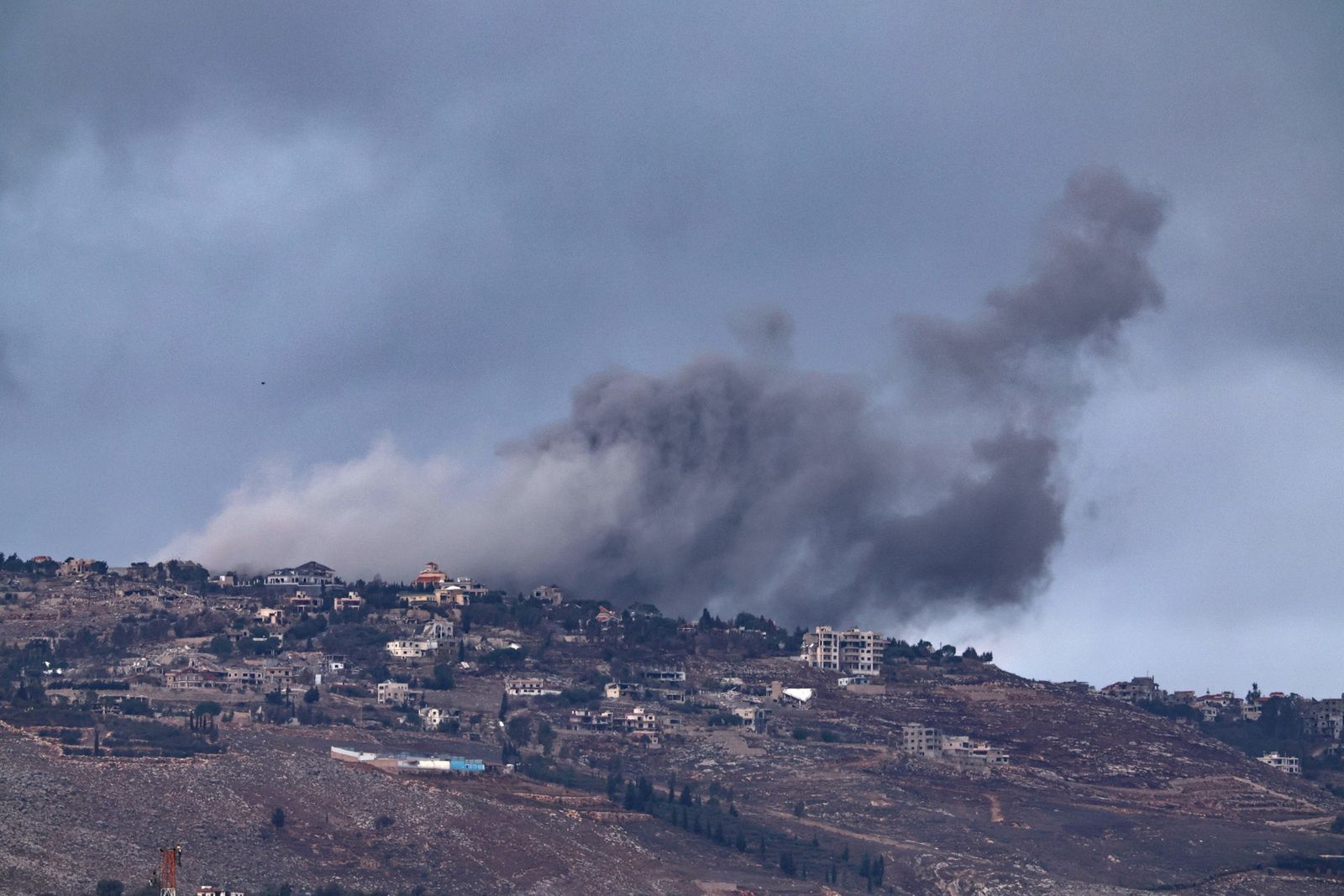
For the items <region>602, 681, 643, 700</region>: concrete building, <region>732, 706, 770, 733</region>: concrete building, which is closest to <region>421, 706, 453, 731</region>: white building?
<region>602, 681, 643, 700</region>: concrete building

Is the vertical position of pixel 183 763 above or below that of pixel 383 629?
below

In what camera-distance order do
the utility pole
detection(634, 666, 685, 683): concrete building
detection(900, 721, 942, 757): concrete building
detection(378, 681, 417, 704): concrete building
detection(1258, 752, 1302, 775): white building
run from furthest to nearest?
detection(634, 666, 685, 683): concrete building < detection(1258, 752, 1302, 775): white building < detection(378, 681, 417, 704): concrete building < detection(900, 721, 942, 757): concrete building < the utility pole

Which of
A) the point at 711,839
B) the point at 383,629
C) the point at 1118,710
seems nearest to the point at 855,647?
the point at 1118,710

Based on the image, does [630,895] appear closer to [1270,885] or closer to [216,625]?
[1270,885]

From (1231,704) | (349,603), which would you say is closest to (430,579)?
(349,603)

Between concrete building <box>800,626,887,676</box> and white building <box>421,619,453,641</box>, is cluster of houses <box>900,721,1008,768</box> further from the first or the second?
white building <box>421,619,453,641</box>

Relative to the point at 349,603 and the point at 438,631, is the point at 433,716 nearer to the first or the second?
the point at 438,631
